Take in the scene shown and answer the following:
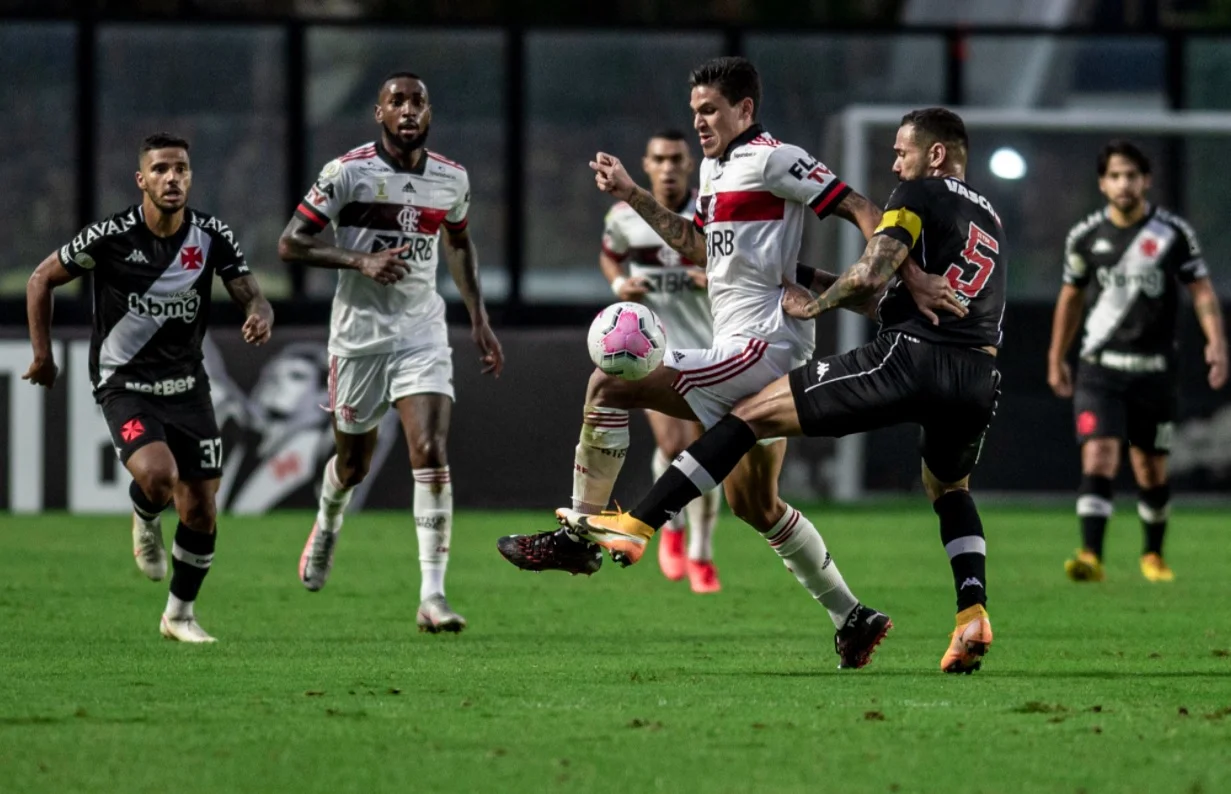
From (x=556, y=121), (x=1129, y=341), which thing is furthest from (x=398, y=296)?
(x=556, y=121)

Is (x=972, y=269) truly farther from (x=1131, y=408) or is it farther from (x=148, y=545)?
(x=1131, y=408)

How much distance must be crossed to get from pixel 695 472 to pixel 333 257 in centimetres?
263

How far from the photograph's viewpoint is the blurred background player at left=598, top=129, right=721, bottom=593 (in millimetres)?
11445

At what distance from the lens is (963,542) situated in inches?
310

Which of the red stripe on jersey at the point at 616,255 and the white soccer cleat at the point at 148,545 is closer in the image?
the white soccer cleat at the point at 148,545

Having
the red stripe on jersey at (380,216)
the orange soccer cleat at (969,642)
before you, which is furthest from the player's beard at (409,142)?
the orange soccer cleat at (969,642)

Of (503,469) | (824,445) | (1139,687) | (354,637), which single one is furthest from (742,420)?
(824,445)

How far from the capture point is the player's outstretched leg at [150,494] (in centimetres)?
867

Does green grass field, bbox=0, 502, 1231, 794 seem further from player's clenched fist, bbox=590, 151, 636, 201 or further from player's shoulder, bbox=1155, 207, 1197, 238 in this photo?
player's shoulder, bbox=1155, 207, 1197, 238

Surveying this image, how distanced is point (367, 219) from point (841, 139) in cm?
955

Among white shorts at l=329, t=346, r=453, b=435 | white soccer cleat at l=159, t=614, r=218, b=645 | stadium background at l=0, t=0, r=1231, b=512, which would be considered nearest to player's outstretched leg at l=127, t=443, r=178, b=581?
white soccer cleat at l=159, t=614, r=218, b=645

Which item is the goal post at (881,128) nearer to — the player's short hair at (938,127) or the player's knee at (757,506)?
the player's knee at (757,506)

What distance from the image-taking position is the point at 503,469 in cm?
1636

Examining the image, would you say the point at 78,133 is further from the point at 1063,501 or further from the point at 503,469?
the point at 1063,501
